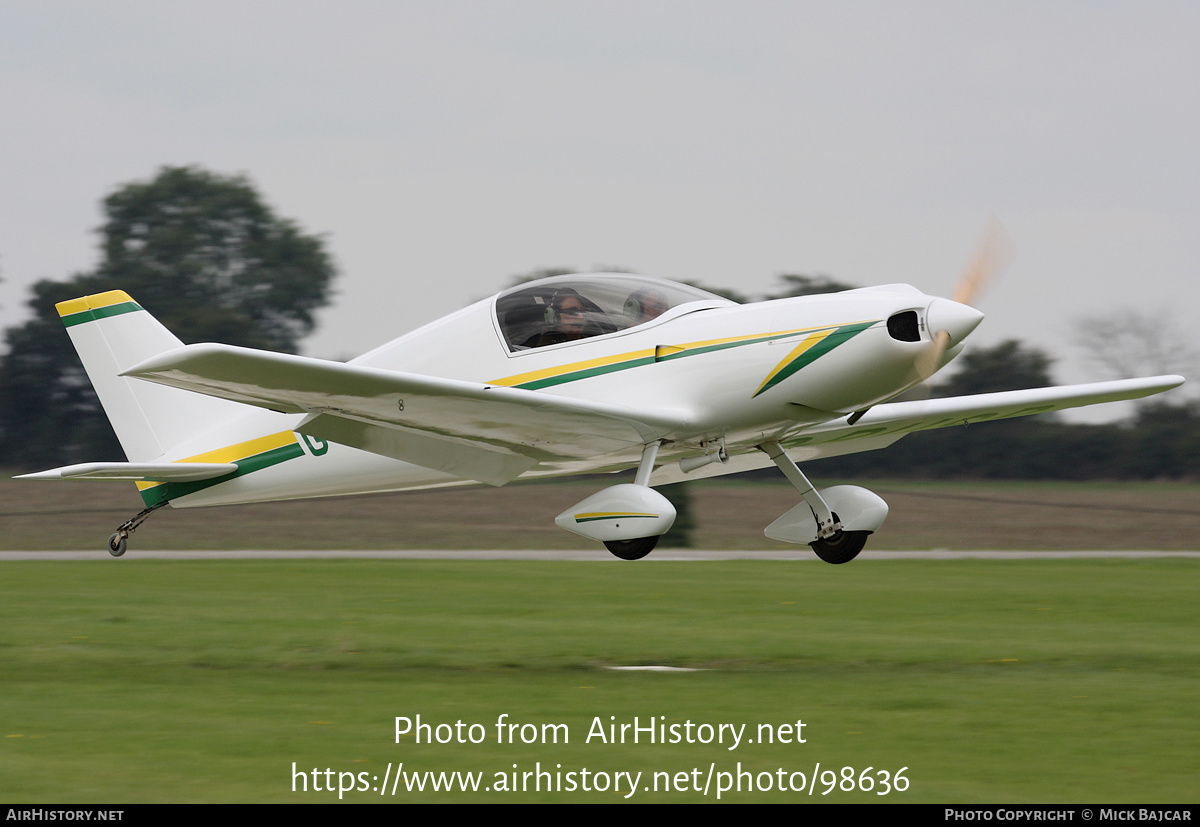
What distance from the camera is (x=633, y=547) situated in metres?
8.98

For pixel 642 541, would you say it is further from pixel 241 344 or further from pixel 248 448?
pixel 241 344

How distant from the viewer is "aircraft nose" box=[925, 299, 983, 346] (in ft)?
27.0

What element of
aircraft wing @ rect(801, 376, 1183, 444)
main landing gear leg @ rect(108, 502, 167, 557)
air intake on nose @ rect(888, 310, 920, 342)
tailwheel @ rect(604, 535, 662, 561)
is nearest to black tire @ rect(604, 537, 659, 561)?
tailwheel @ rect(604, 535, 662, 561)

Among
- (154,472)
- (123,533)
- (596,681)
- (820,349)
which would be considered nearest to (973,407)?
(820,349)

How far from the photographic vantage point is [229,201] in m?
55.2

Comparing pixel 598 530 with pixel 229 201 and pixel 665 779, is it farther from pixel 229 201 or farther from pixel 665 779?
pixel 229 201

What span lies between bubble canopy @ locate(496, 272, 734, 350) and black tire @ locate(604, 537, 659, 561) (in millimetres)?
1521

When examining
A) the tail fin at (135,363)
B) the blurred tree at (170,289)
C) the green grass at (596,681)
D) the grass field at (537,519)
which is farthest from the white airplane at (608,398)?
the blurred tree at (170,289)

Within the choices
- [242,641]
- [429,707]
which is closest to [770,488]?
[242,641]

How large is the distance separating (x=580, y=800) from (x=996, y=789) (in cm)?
179

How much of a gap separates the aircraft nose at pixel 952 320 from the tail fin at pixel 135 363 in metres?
6.11

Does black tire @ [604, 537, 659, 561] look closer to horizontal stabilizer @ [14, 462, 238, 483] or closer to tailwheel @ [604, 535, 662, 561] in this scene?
tailwheel @ [604, 535, 662, 561]

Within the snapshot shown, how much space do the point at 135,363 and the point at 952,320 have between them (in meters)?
7.25

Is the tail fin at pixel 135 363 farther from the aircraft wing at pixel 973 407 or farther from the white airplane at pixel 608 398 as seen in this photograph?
the aircraft wing at pixel 973 407
